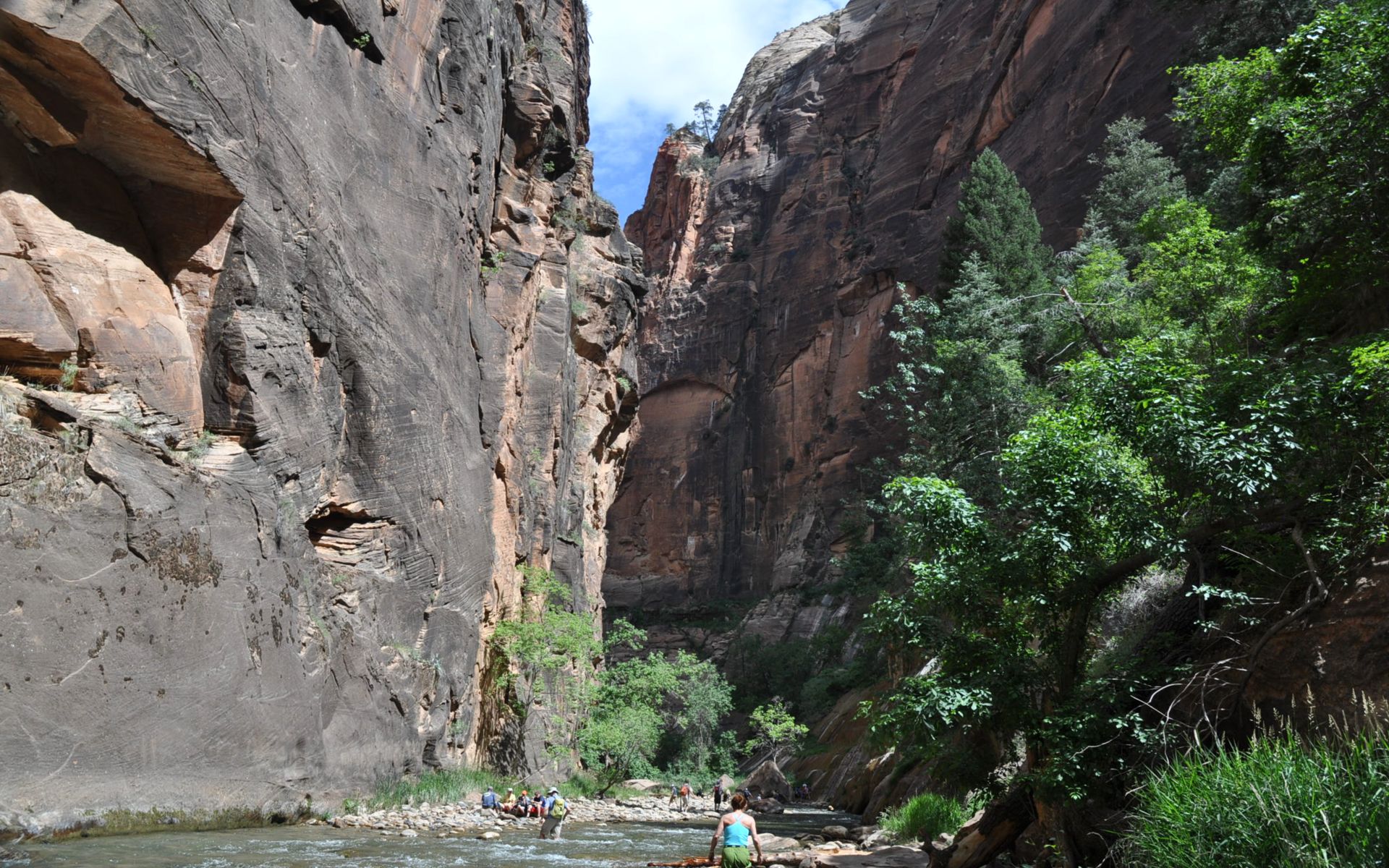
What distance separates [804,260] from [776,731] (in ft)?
127

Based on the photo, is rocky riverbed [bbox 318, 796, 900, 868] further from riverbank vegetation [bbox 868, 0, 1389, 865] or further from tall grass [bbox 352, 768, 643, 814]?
riverbank vegetation [bbox 868, 0, 1389, 865]

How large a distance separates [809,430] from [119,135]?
52.9 meters

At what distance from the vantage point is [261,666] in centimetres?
1474

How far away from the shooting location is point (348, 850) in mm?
13344

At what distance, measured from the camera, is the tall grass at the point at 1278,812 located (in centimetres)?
523

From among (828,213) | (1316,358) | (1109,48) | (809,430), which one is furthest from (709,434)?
(1316,358)

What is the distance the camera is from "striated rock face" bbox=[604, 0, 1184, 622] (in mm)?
53469

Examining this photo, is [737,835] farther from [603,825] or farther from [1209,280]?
[603,825]

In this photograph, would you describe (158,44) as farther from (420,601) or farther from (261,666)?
(420,601)

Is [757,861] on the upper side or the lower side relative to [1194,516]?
lower

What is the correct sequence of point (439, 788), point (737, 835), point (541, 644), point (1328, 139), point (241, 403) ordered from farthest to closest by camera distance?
1. point (541, 644)
2. point (439, 788)
3. point (241, 403)
4. point (1328, 139)
5. point (737, 835)

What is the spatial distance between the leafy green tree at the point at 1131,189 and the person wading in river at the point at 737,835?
1009 inches

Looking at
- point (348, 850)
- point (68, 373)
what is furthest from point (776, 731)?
point (68, 373)

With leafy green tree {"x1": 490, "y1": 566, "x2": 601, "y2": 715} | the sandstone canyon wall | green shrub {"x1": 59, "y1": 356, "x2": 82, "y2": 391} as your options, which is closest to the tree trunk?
green shrub {"x1": 59, "y1": 356, "x2": 82, "y2": 391}
